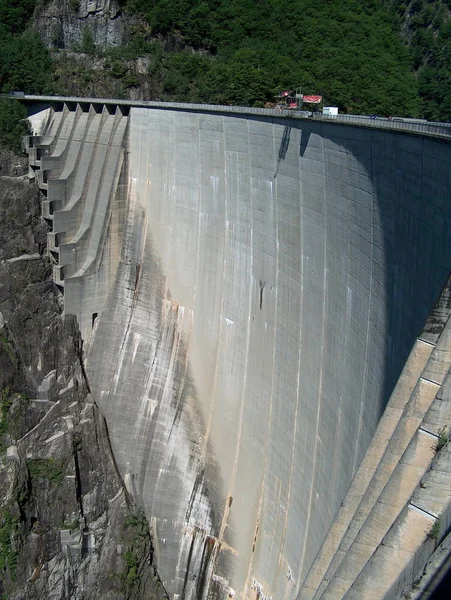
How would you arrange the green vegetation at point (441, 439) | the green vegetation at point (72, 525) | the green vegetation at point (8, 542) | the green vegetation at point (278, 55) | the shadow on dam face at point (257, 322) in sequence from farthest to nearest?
1. the green vegetation at point (278, 55)
2. the green vegetation at point (72, 525)
3. the green vegetation at point (8, 542)
4. the shadow on dam face at point (257, 322)
5. the green vegetation at point (441, 439)

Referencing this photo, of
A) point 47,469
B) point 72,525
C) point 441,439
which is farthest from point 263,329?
point 441,439

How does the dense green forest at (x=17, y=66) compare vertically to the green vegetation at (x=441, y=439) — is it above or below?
below

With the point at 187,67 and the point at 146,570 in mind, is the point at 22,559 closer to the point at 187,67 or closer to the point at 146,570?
the point at 146,570

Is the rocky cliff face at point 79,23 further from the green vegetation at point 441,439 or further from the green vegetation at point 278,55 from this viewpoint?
the green vegetation at point 441,439

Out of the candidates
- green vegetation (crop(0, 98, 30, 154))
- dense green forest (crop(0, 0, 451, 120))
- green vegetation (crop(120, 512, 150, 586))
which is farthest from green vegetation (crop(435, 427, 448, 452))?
dense green forest (crop(0, 0, 451, 120))

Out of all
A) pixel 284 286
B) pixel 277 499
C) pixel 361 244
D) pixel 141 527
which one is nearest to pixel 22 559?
pixel 141 527

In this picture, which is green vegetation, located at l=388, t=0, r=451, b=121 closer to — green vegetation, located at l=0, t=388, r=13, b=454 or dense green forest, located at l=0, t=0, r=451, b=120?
dense green forest, located at l=0, t=0, r=451, b=120

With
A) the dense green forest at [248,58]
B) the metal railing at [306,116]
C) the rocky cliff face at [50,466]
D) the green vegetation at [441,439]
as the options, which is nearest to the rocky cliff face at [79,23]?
the dense green forest at [248,58]
